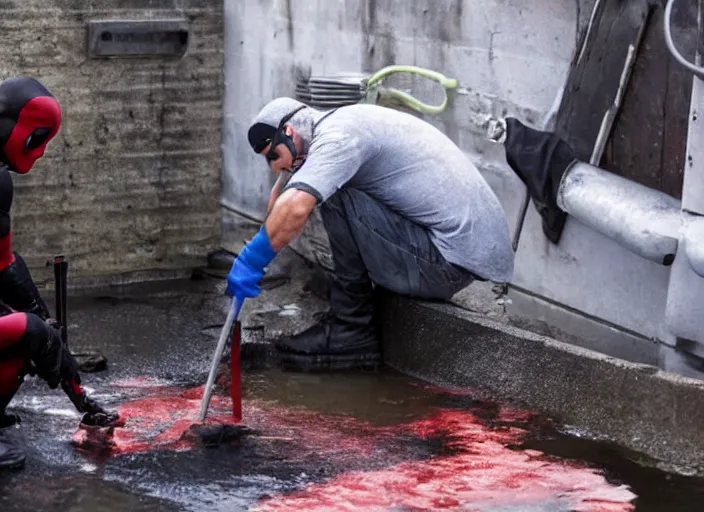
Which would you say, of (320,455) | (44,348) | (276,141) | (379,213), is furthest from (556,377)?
(44,348)

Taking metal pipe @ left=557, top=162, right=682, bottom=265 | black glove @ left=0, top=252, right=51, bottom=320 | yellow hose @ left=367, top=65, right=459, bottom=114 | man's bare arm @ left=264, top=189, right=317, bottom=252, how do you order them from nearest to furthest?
black glove @ left=0, top=252, right=51, bottom=320
metal pipe @ left=557, top=162, right=682, bottom=265
man's bare arm @ left=264, top=189, right=317, bottom=252
yellow hose @ left=367, top=65, right=459, bottom=114

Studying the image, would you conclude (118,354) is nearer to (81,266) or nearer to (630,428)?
(81,266)

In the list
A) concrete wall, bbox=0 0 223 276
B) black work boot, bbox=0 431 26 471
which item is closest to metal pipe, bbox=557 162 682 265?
black work boot, bbox=0 431 26 471

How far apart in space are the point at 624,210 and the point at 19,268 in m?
2.81

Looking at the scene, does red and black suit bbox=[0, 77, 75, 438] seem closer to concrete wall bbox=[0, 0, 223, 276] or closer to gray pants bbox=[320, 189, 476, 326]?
gray pants bbox=[320, 189, 476, 326]

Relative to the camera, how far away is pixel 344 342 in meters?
7.61

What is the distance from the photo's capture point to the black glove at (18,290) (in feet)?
20.2

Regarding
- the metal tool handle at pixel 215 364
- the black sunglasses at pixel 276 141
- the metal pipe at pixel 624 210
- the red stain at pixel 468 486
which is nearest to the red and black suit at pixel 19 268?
the metal tool handle at pixel 215 364

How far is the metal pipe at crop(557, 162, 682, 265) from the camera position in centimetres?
641

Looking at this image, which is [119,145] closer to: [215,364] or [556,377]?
[215,364]

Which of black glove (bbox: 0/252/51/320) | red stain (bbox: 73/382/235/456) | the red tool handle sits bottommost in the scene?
red stain (bbox: 73/382/235/456)

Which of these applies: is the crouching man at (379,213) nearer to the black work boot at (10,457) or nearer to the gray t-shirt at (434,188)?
the gray t-shirt at (434,188)

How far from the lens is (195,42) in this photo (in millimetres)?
9805

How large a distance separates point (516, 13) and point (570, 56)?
1.62 ft
